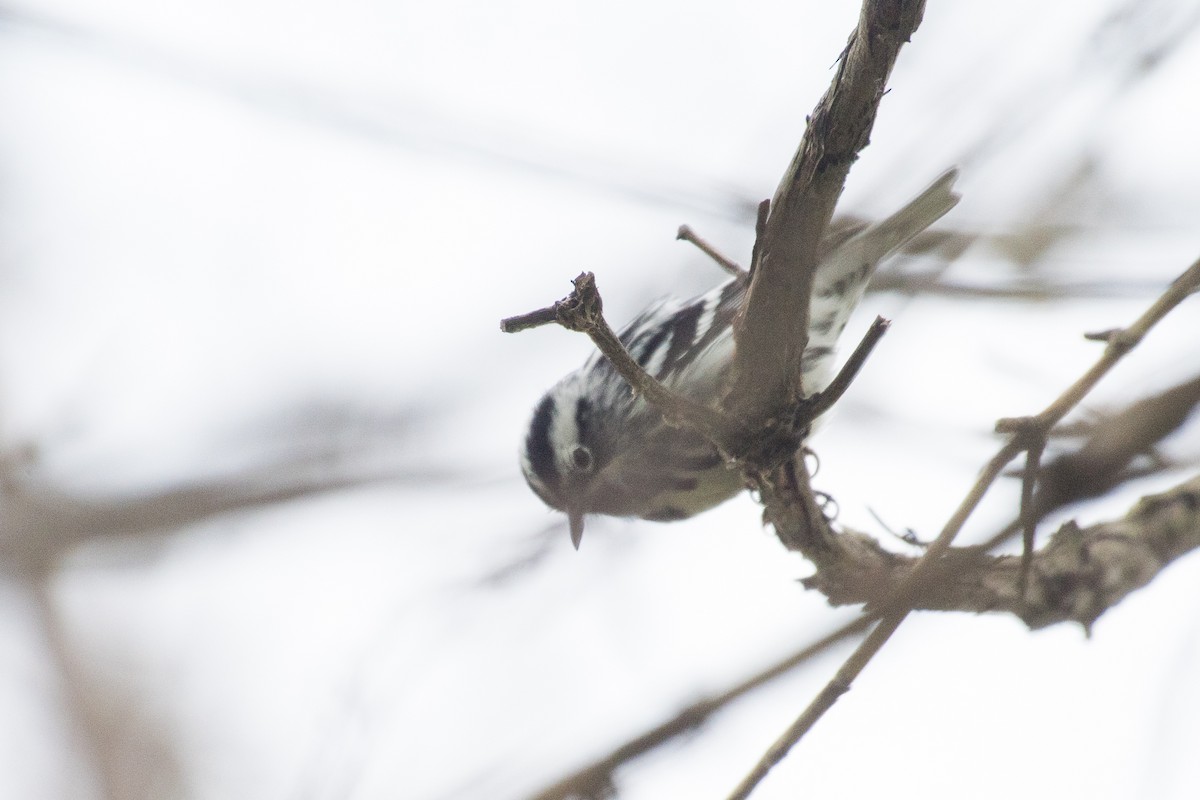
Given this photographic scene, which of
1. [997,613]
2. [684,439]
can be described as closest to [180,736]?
[684,439]

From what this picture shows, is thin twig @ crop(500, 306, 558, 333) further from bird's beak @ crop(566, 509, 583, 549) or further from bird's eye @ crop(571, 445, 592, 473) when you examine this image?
bird's eye @ crop(571, 445, 592, 473)

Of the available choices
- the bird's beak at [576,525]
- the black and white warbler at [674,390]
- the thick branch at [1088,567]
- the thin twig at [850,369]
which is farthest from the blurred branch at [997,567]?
the bird's beak at [576,525]

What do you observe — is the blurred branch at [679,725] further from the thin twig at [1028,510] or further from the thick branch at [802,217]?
the thick branch at [802,217]

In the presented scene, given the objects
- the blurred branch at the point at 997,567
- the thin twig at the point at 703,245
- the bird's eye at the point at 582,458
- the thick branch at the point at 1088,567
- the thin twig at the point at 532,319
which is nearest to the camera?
the blurred branch at the point at 997,567

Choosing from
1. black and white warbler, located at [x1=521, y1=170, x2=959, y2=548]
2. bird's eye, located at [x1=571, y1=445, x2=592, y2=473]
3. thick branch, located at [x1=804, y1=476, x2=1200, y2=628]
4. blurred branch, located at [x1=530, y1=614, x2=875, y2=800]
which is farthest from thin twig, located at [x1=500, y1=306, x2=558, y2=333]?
bird's eye, located at [x1=571, y1=445, x2=592, y2=473]

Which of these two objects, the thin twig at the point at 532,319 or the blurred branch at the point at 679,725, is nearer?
the blurred branch at the point at 679,725

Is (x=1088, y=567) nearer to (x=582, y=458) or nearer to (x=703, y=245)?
(x=703, y=245)

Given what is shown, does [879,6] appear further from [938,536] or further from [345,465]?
[345,465]

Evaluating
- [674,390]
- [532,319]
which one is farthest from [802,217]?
[674,390]
